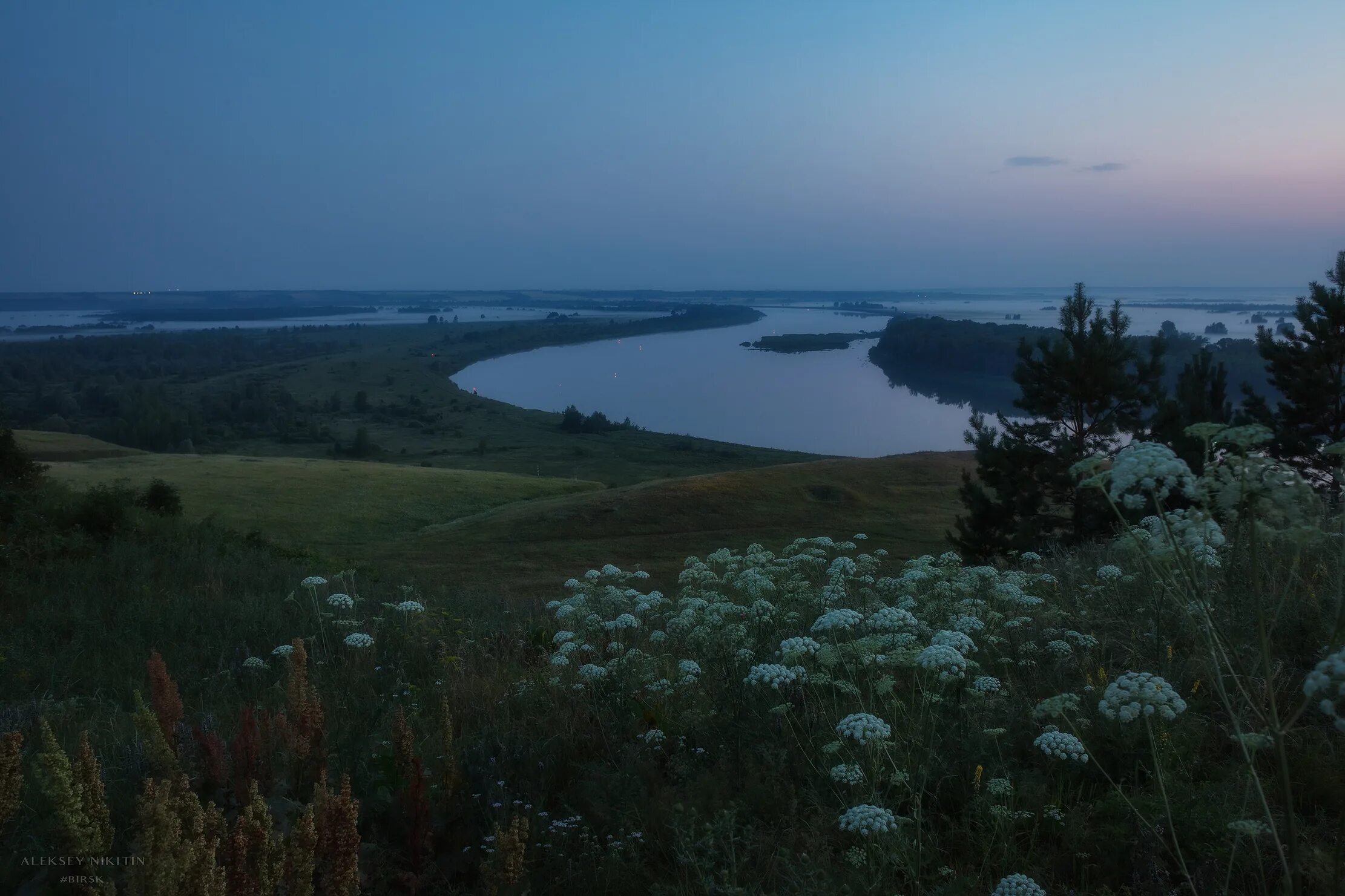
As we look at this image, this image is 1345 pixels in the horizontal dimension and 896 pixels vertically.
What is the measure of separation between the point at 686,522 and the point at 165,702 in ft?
87.2

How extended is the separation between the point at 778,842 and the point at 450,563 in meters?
21.4

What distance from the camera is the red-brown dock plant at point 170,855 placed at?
1.93 meters

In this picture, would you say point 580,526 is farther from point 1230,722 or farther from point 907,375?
point 907,375

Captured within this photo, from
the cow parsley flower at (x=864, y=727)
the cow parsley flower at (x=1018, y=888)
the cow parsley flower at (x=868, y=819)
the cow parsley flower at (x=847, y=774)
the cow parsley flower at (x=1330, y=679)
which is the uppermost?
the cow parsley flower at (x=1330, y=679)

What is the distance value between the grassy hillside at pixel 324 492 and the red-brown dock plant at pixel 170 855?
70.0 feet

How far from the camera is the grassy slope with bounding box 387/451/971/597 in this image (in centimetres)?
2356

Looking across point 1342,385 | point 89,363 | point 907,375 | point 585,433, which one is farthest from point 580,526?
point 89,363

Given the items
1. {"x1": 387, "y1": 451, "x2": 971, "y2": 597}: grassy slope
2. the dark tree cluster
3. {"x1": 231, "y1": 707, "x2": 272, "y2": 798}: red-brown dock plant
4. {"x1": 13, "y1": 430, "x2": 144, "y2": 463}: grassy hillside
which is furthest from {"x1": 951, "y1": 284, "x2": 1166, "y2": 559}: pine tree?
the dark tree cluster

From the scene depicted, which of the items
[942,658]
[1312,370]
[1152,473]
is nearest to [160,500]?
[942,658]

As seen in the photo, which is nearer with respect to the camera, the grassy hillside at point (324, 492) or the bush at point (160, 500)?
the bush at point (160, 500)

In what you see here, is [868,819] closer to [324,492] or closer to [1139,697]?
[1139,697]

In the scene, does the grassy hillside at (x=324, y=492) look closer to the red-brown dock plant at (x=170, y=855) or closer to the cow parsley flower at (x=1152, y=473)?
the red-brown dock plant at (x=170, y=855)

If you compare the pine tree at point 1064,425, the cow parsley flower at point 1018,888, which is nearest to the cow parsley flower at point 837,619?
the cow parsley flower at point 1018,888

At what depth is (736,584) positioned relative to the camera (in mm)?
5035
